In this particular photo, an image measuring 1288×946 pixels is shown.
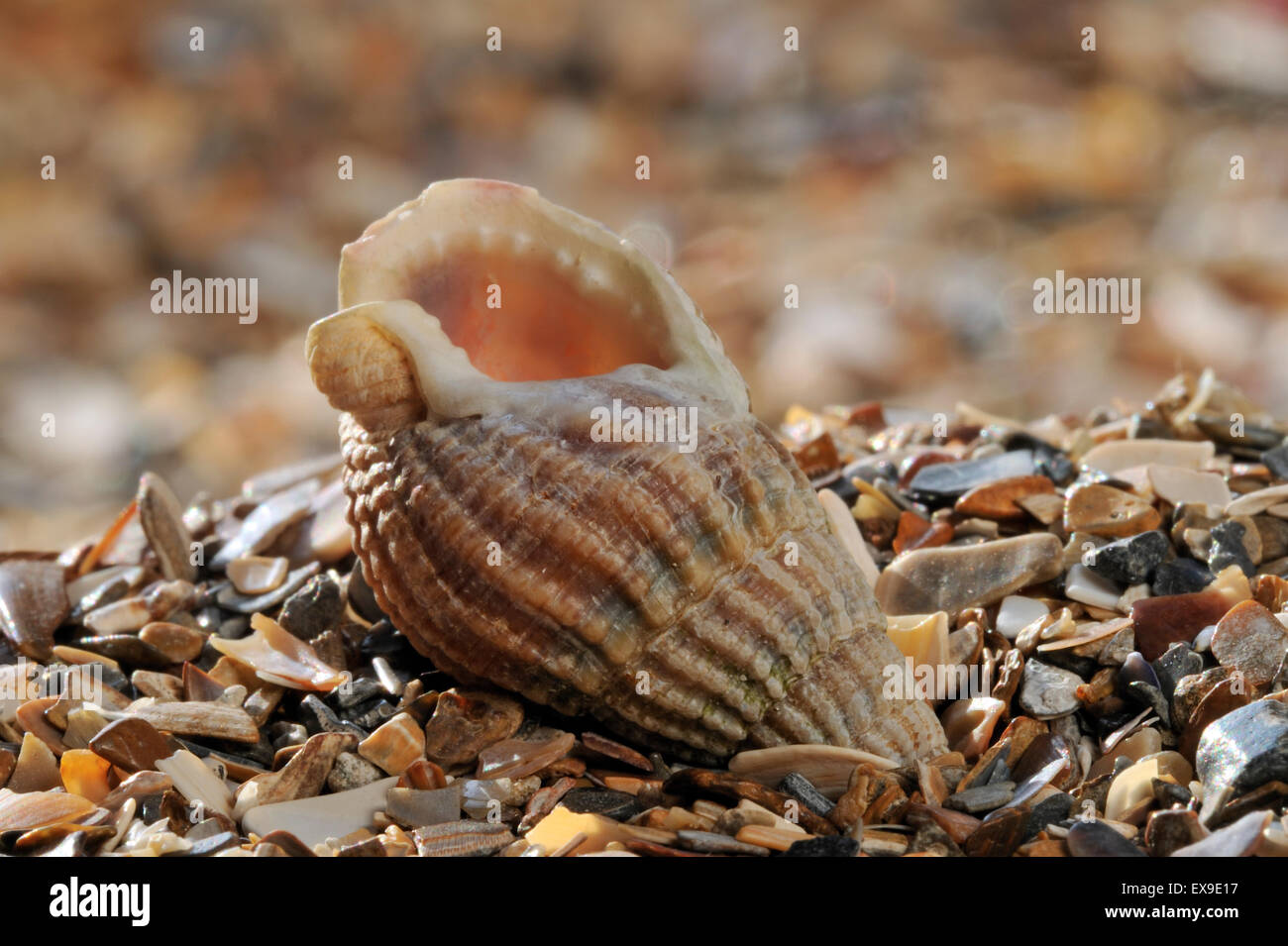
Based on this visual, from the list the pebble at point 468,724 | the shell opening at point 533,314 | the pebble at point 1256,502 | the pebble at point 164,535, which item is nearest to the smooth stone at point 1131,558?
the pebble at point 1256,502

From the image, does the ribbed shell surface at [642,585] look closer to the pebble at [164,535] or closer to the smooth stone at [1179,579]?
the smooth stone at [1179,579]

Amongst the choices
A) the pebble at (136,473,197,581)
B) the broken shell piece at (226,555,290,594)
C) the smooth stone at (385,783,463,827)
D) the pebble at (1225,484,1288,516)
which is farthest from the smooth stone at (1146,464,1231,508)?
the pebble at (136,473,197,581)

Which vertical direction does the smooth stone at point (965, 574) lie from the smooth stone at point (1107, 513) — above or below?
below

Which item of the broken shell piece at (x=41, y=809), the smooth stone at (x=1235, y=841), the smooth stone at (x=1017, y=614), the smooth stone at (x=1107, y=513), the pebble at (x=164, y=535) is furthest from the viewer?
the pebble at (x=164, y=535)

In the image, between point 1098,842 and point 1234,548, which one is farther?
point 1234,548

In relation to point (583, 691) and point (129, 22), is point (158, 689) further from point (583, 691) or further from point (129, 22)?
point (129, 22)

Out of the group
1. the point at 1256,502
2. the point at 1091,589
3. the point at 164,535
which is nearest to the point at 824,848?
the point at 1091,589

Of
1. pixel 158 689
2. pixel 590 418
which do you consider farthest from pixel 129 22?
pixel 590 418

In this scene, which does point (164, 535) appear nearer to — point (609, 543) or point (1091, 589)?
point (609, 543)
